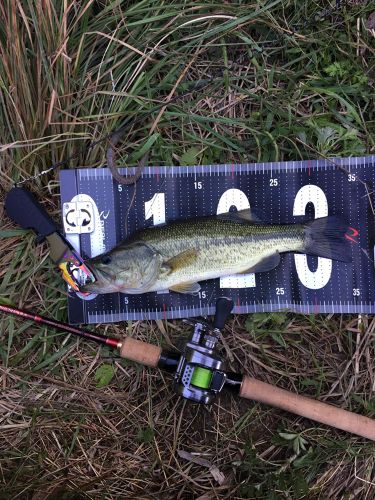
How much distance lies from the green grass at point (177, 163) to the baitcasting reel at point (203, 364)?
0.41 meters

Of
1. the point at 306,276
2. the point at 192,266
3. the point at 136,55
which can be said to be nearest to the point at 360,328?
the point at 306,276

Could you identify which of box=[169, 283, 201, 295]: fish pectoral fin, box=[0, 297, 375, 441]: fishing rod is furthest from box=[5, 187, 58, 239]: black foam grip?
box=[169, 283, 201, 295]: fish pectoral fin

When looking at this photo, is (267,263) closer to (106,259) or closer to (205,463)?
(106,259)

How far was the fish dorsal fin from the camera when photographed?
3342mm

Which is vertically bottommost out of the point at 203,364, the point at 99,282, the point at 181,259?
the point at 203,364

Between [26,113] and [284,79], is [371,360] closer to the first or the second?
[284,79]

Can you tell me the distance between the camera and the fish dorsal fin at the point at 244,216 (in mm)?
3342

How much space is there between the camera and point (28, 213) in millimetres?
3316

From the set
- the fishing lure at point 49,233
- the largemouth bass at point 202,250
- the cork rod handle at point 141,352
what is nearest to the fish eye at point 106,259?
A: the largemouth bass at point 202,250

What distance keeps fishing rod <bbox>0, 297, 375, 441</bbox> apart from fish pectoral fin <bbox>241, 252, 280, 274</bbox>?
0.52 meters

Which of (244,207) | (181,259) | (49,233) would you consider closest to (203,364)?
(181,259)

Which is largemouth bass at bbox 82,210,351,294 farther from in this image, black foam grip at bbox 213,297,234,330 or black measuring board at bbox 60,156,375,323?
black foam grip at bbox 213,297,234,330

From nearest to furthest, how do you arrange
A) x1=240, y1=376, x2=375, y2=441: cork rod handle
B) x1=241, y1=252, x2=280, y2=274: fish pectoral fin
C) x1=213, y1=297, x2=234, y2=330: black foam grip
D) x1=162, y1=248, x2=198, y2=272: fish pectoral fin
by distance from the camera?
x1=213, y1=297, x2=234, y2=330: black foam grip < x1=240, y1=376, x2=375, y2=441: cork rod handle < x1=162, y1=248, x2=198, y2=272: fish pectoral fin < x1=241, y1=252, x2=280, y2=274: fish pectoral fin

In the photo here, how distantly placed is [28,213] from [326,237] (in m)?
2.32
